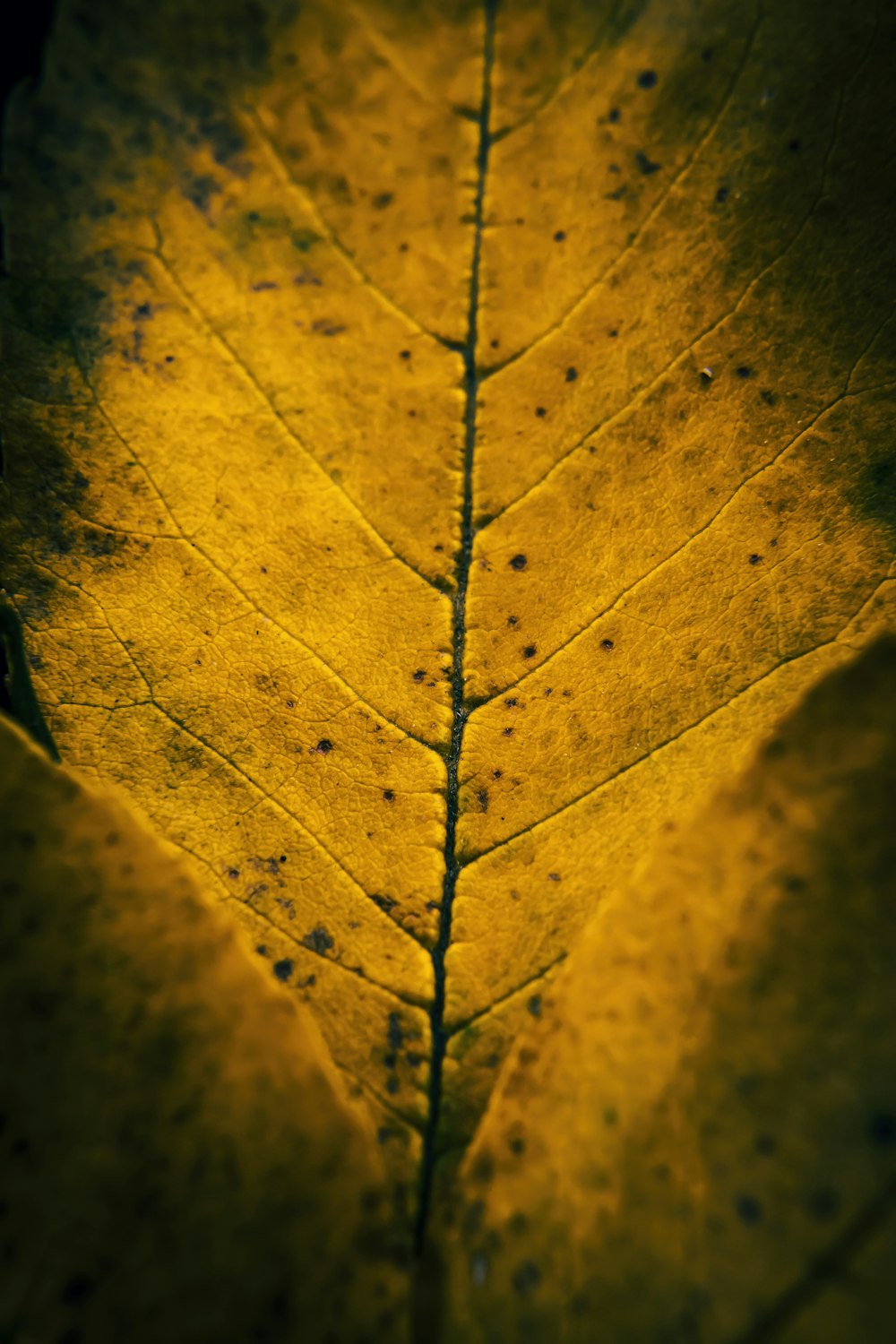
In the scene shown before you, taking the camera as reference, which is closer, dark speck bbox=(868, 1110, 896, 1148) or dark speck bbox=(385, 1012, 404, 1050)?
dark speck bbox=(868, 1110, 896, 1148)

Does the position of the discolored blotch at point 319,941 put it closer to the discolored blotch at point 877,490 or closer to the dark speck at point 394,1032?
the dark speck at point 394,1032

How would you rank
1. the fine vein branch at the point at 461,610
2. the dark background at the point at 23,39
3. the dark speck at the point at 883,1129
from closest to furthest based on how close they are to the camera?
the dark speck at the point at 883,1129 < the fine vein branch at the point at 461,610 < the dark background at the point at 23,39

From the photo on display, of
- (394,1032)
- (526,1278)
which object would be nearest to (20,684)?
(394,1032)

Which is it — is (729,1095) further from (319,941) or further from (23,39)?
(23,39)

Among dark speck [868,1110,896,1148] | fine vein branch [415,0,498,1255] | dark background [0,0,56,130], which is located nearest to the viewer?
dark speck [868,1110,896,1148]

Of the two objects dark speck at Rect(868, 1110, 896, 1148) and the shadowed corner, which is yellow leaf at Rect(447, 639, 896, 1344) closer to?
dark speck at Rect(868, 1110, 896, 1148)

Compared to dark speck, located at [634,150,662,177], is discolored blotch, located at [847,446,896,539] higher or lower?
lower

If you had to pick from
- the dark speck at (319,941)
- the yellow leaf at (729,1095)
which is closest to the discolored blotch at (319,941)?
the dark speck at (319,941)

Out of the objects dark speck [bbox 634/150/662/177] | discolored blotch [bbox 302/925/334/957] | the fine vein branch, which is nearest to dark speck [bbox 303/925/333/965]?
discolored blotch [bbox 302/925/334/957]
